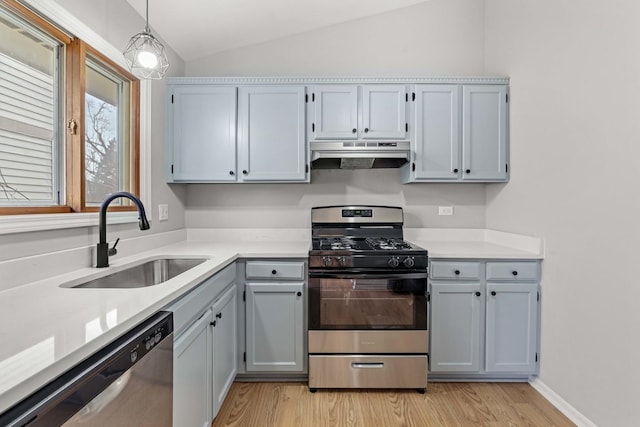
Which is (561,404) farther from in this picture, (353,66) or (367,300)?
(353,66)

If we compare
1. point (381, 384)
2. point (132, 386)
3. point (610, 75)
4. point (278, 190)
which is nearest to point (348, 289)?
point (381, 384)

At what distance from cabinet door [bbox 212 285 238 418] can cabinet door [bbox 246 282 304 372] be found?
4.7 inches

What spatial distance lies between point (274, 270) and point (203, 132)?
1.24m

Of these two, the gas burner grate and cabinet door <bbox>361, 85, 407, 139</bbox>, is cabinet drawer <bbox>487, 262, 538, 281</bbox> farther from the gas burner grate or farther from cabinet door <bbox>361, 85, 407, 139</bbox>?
cabinet door <bbox>361, 85, 407, 139</bbox>

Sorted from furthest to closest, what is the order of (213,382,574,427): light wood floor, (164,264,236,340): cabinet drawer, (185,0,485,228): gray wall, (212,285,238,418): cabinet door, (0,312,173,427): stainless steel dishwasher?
(185,0,485,228): gray wall
(213,382,574,427): light wood floor
(212,285,238,418): cabinet door
(164,264,236,340): cabinet drawer
(0,312,173,427): stainless steel dishwasher

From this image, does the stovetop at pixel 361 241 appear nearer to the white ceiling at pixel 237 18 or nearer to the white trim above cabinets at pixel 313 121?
the white trim above cabinets at pixel 313 121

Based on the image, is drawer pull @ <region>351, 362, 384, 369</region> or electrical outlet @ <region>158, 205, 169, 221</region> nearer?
drawer pull @ <region>351, 362, 384, 369</region>

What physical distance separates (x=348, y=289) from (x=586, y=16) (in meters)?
2.11

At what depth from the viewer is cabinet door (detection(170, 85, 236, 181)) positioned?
255cm

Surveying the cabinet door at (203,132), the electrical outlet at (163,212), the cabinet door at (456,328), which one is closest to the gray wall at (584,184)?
the cabinet door at (456,328)

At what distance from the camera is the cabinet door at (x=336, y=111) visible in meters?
2.55

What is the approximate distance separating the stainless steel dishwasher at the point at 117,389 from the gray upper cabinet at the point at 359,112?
186cm

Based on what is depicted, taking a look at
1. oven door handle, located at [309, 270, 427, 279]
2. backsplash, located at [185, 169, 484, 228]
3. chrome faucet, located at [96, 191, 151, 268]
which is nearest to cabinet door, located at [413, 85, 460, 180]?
backsplash, located at [185, 169, 484, 228]

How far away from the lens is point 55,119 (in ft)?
5.28
